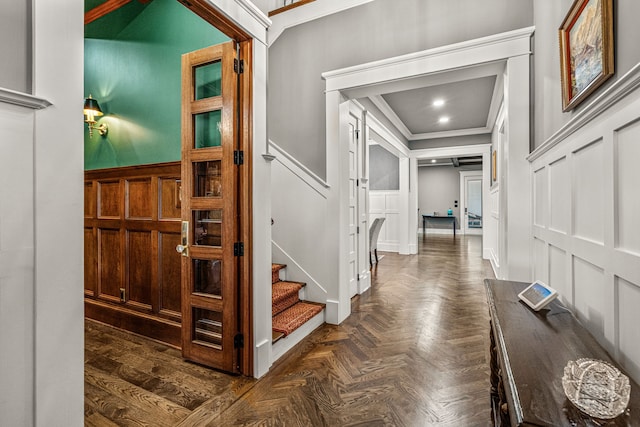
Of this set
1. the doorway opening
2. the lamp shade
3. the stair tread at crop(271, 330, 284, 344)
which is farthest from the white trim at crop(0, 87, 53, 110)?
the lamp shade

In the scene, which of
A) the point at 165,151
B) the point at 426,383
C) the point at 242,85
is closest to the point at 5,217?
the point at 242,85

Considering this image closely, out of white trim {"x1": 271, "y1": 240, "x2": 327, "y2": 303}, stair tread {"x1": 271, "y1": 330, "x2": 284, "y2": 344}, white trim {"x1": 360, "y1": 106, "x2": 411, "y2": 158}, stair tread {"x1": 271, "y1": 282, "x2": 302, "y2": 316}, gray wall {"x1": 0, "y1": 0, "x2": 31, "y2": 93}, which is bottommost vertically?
stair tread {"x1": 271, "y1": 330, "x2": 284, "y2": 344}

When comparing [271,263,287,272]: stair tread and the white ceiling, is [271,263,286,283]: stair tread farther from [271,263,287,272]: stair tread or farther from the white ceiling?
the white ceiling

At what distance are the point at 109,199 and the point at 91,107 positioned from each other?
3.05 feet

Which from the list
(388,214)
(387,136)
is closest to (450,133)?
(387,136)

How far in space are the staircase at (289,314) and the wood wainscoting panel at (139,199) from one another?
4.39 ft

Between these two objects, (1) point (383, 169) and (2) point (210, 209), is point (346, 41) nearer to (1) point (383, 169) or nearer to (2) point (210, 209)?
(2) point (210, 209)

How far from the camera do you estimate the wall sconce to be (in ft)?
9.77

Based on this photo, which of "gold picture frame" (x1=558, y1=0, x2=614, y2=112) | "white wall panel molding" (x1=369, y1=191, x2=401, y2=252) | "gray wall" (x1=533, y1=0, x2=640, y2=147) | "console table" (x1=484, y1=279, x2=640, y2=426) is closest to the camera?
"console table" (x1=484, y1=279, x2=640, y2=426)

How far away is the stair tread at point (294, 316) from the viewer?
2.51m

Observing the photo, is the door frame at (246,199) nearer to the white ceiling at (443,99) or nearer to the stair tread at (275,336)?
the stair tread at (275,336)

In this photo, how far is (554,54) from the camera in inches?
71.6

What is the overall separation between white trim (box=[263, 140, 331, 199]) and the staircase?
945 millimetres

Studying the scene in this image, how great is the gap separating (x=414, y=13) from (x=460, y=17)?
410 mm
